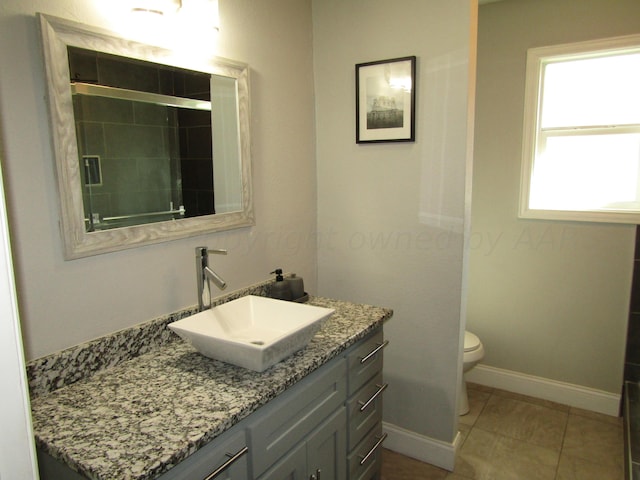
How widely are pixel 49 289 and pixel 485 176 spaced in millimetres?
2494

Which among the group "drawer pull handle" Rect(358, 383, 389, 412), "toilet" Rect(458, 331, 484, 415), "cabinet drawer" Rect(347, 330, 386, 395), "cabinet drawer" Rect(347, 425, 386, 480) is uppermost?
"cabinet drawer" Rect(347, 330, 386, 395)

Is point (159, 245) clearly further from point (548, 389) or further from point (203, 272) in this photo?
point (548, 389)

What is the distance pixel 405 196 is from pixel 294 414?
121 cm

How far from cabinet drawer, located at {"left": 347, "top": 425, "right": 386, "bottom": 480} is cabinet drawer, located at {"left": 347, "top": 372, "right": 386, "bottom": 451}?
4 cm

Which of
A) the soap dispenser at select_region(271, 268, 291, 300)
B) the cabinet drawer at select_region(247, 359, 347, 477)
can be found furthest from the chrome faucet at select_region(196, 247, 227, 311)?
the cabinet drawer at select_region(247, 359, 347, 477)

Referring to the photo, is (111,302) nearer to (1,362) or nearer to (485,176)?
(1,362)

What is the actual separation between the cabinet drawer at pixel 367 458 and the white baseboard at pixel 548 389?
51.9 inches

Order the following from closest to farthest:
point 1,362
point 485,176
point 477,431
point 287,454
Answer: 1. point 1,362
2. point 287,454
3. point 477,431
4. point 485,176

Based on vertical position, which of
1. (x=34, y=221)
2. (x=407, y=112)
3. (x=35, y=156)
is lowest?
(x=34, y=221)

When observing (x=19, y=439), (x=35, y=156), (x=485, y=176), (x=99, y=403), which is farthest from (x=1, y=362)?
(x=485, y=176)

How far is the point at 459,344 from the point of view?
215 cm

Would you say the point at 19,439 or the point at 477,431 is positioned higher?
the point at 19,439

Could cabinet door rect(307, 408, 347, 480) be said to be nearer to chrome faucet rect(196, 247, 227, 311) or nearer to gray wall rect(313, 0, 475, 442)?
chrome faucet rect(196, 247, 227, 311)

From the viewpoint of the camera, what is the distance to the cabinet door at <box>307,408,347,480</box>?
4.86 ft
